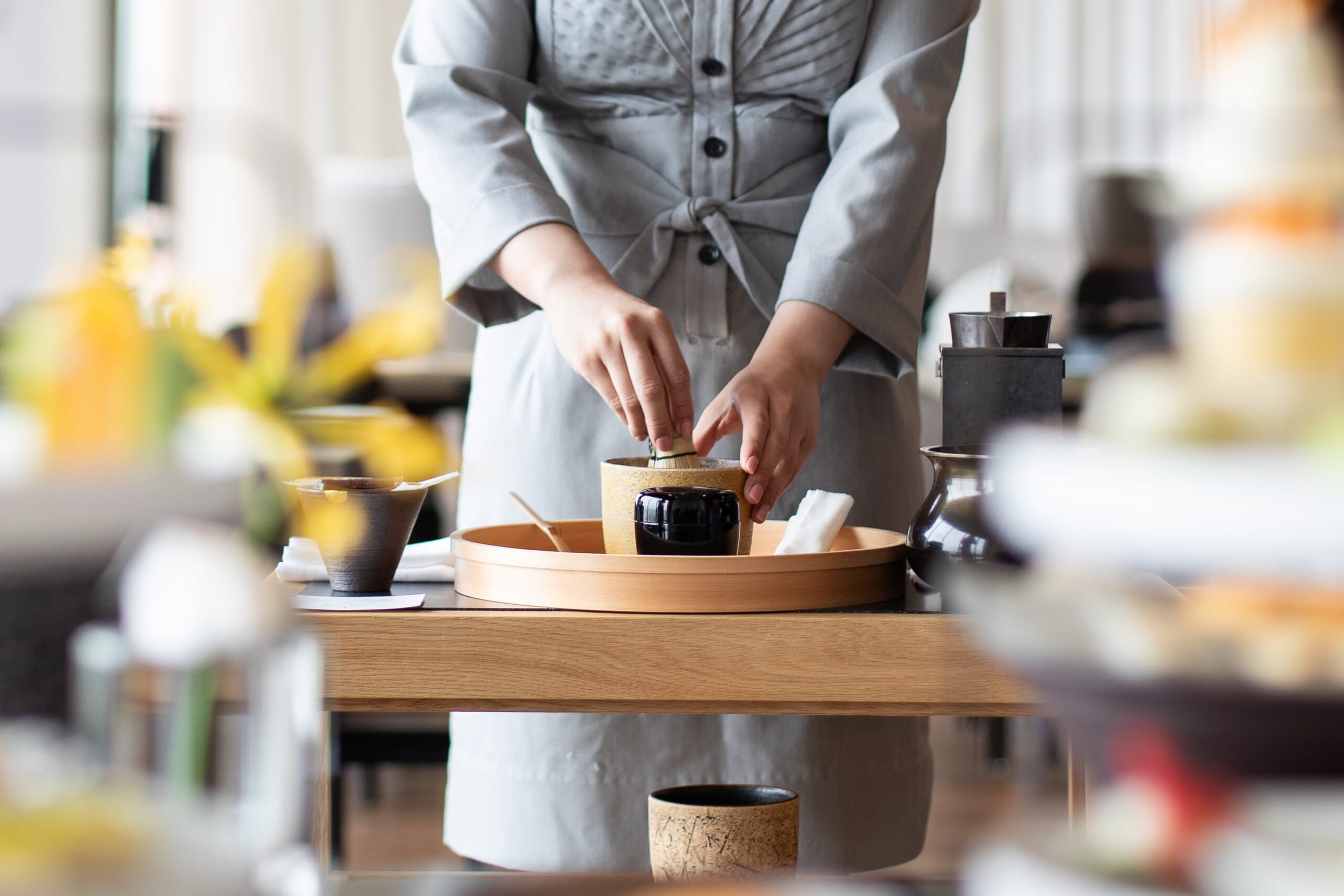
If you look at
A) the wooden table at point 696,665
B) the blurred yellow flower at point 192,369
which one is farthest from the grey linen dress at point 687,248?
the blurred yellow flower at point 192,369

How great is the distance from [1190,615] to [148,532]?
10.0 inches

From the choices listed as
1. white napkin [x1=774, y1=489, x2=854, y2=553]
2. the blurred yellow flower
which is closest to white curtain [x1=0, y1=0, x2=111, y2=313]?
white napkin [x1=774, y1=489, x2=854, y2=553]

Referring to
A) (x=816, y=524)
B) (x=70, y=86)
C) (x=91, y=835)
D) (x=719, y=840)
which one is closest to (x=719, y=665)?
(x=719, y=840)

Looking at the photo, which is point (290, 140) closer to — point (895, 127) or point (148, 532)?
point (895, 127)

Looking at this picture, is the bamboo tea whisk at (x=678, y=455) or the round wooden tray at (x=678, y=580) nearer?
the round wooden tray at (x=678, y=580)

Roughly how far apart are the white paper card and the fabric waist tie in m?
0.53

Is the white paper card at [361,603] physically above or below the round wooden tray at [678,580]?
below

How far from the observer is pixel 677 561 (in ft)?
3.32

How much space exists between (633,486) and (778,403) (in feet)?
0.48

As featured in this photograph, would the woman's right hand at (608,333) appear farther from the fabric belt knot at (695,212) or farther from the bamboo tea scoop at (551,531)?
the fabric belt knot at (695,212)

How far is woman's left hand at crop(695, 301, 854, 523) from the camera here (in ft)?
3.89

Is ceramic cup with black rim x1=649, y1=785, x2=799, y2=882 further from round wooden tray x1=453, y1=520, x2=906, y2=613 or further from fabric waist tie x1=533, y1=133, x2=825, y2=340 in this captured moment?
fabric waist tie x1=533, y1=133, x2=825, y2=340

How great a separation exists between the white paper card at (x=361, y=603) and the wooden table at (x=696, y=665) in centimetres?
4

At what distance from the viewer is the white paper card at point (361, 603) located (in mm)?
1034
